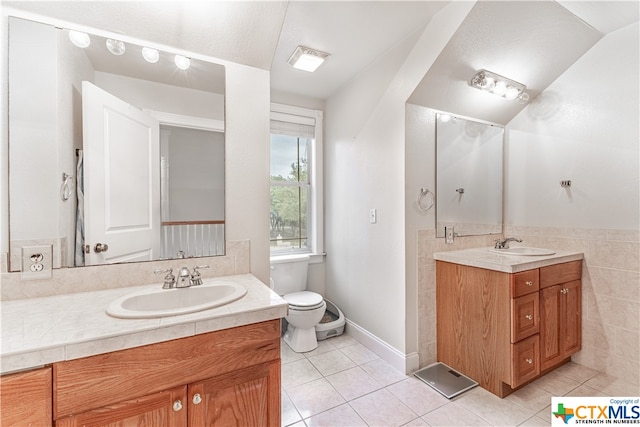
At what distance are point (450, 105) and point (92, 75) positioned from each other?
2.22 metres

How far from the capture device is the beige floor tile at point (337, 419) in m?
1.54

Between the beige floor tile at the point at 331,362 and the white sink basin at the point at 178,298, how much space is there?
1.18 meters

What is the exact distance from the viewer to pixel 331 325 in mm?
2561

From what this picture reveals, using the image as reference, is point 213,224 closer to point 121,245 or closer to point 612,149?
point 121,245

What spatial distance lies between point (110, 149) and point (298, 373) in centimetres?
182

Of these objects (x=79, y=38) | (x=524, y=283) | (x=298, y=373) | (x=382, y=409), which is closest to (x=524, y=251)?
(x=524, y=283)

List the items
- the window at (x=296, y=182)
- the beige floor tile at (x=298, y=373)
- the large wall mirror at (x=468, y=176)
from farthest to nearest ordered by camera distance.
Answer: the window at (x=296, y=182), the large wall mirror at (x=468, y=176), the beige floor tile at (x=298, y=373)

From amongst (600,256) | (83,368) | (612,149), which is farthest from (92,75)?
(600,256)

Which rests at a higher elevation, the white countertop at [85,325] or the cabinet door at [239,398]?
the white countertop at [85,325]

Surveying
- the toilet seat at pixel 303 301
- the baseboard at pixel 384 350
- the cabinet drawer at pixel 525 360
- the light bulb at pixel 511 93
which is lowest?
the baseboard at pixel 384 350

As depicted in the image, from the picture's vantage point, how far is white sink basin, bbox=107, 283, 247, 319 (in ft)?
Answer: 3.60

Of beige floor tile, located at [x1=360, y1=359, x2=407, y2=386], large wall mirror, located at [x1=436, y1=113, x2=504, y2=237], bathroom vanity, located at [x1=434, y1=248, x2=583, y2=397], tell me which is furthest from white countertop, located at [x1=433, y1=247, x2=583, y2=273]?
beige floor tile, located at [x1=360, y1=359, x2=407, y2=386]

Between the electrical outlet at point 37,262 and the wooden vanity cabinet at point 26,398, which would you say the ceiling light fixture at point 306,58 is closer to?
the electrical outlet at point 37,262

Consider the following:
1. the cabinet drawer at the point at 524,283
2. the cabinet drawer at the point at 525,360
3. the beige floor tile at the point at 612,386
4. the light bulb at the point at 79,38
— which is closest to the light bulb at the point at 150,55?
the light bulb at the point at 79,38
